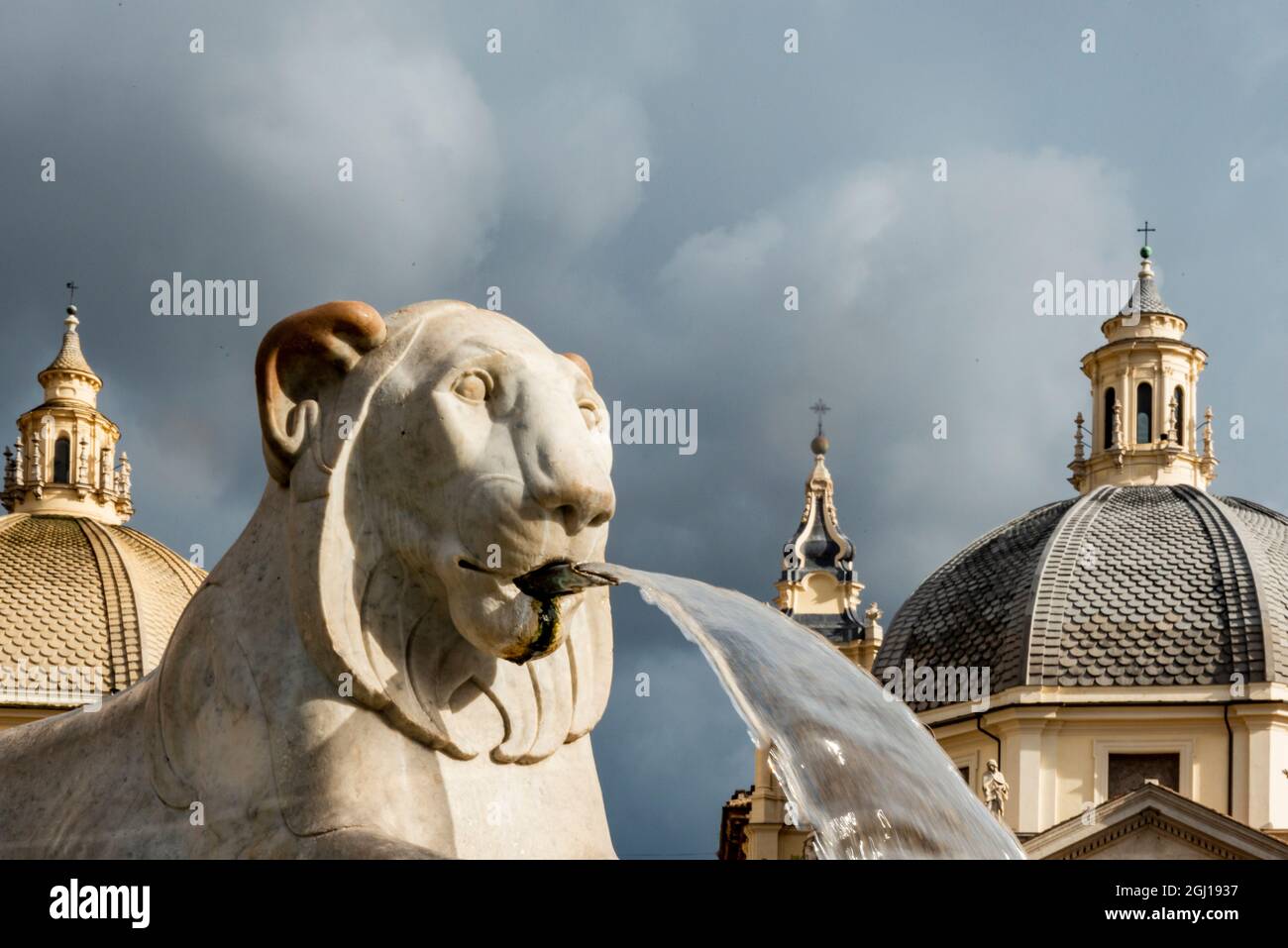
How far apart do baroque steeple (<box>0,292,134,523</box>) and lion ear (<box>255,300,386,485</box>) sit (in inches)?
2438

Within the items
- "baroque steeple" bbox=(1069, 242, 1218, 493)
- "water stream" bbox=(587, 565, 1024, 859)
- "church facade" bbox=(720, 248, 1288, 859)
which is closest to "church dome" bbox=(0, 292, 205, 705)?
"church facade" bbox=(720, 248, 1288, 859)

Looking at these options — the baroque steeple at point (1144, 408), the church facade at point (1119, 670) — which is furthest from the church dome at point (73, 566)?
the baroque steeple at point (1144, 408)

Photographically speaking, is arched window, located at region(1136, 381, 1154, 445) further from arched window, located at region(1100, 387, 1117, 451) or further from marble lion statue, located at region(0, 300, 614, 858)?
marble lion statue, located at region(0, 300, 614, 858)

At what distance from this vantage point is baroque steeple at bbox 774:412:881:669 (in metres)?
77.0

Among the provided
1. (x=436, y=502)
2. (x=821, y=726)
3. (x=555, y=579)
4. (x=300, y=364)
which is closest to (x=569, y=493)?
(x=555, y=579)

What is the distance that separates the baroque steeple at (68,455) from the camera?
69.5 metres

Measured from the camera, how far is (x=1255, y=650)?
58.8 metres

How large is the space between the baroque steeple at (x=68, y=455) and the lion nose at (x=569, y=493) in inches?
2457

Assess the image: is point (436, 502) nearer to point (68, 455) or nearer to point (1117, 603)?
point (1117, 603)

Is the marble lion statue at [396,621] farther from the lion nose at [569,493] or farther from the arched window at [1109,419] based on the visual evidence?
the arched window at [1109,419]

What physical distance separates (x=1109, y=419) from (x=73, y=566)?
27.0 m
